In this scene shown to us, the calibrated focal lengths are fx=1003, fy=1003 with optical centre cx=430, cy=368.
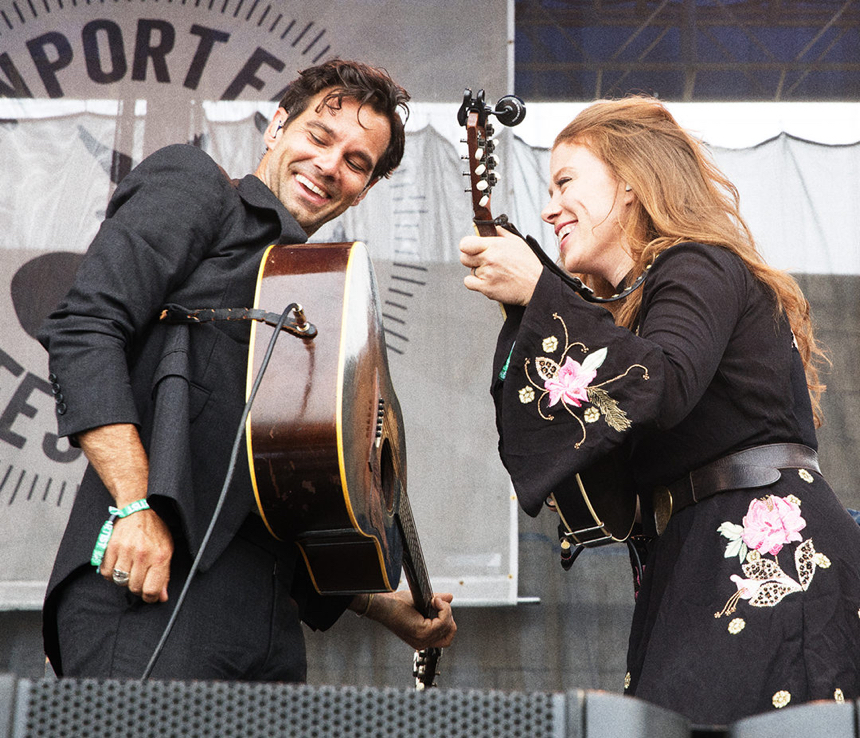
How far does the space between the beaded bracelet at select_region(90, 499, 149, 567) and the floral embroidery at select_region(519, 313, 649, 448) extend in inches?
21.5

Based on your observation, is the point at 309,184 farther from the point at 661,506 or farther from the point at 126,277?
the point at 661,506

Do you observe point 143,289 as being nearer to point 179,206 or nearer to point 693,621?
point 179,206

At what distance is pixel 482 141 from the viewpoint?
1658 millimetres

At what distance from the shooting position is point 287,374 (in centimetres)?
141

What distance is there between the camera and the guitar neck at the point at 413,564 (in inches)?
73.3

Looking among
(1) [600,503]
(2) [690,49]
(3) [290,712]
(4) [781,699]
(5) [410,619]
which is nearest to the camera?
(3) [290,712]

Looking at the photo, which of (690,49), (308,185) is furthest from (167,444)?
(690,49)

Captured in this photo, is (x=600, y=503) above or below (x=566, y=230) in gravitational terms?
below

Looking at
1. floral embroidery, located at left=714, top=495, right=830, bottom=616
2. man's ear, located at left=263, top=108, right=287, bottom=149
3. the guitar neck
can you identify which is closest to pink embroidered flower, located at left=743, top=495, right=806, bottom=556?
floral embroidery, located at left=714, top=495, right=830, bottom=616

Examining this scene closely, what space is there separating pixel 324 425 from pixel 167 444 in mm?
217

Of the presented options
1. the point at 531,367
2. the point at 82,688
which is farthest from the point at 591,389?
the point at 82,688

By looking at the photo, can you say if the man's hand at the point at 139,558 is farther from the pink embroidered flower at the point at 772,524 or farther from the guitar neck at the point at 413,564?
the pink embroidered flower at the point at 772,524

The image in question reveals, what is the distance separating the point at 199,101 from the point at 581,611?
1949 millimetres

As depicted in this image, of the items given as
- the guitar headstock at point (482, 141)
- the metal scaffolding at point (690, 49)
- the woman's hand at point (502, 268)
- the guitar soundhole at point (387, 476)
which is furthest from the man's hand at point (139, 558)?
the metal scaffolding at point (690, 49)
